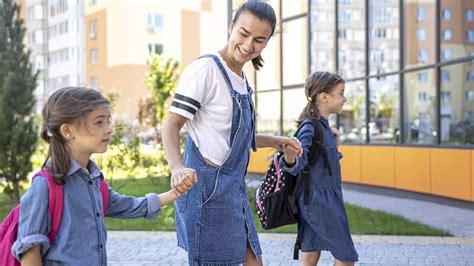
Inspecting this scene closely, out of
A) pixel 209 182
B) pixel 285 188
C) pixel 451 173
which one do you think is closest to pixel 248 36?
pixel 209 182

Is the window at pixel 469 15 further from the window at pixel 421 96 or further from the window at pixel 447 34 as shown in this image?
the window at pixel 421 96

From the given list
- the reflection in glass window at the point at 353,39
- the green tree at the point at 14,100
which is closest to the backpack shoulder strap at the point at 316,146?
the green tree at the point at 14,100

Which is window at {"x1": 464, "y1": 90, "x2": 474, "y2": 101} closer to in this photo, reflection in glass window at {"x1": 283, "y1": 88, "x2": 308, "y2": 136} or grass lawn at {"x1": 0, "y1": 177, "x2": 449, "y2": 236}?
grass lawn at {"x1": 0, "y1": 177, "x2": 449, "y2": 236}

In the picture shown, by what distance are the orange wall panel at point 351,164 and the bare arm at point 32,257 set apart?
10940 mm

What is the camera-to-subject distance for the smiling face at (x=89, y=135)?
2539 mm

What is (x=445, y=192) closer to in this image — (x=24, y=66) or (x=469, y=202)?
(x=469, y=202)

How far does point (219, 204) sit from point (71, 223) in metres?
0.62

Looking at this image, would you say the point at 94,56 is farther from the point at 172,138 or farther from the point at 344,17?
the point at 172,138

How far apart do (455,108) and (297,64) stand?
5329 mm

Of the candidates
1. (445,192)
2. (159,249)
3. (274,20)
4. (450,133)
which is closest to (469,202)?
(445,192)

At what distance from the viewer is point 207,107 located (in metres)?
2.77

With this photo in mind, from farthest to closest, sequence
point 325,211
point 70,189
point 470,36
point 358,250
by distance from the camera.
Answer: point 470,36, point 358,250, point 325,211, point 70,189

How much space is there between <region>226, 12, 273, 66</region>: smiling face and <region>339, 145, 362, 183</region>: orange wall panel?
33.9 feet

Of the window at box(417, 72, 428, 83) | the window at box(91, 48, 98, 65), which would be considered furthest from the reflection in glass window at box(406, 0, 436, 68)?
the window at box(91, 48, 98, 65)
